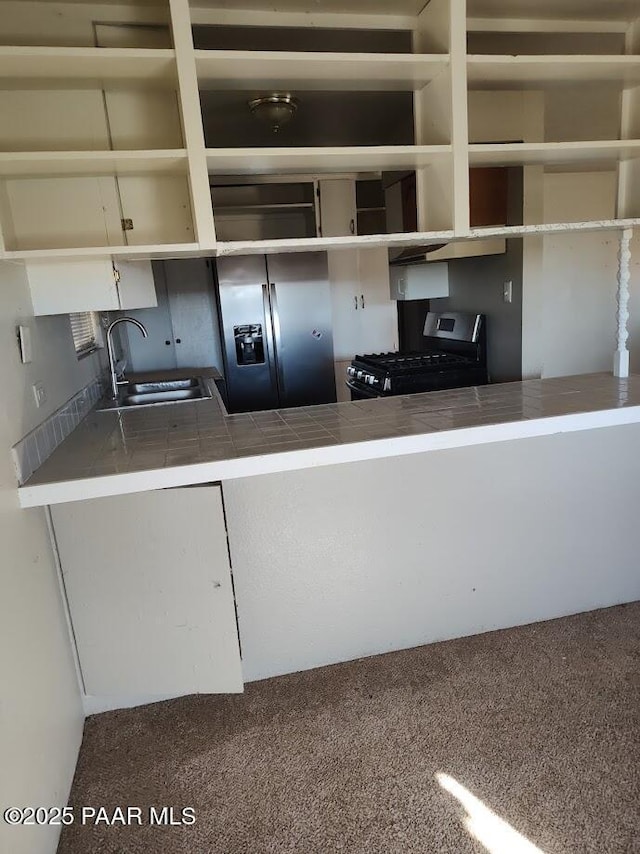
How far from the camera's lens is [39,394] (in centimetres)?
181

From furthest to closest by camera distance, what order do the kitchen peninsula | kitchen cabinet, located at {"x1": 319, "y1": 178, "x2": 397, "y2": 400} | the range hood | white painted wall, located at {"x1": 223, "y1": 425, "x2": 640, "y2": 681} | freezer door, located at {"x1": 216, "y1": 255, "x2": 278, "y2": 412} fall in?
kitchen cabinet, located at {"x1": 319, "y1": 178, "x2": 397, "y2": 400} < freezer door, located at {"x1": 216, "y1": 255, "x2": 278, "y2": 412} < the range hood < white painted wall, located at {"x1": 223, "y1": 425, "x2": 640, "y2": 681} < the kitchen peninsula

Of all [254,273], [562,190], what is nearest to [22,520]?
[254,273]

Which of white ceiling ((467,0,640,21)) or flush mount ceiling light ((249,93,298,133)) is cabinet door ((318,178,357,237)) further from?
white ceiling ((467,0,640,21))

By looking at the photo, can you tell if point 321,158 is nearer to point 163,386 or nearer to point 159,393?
point 159,393

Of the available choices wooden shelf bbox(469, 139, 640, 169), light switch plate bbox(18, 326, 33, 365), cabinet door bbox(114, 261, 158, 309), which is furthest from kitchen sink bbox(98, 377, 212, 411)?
wooden shelf bbox(469, 139, 640, 169)

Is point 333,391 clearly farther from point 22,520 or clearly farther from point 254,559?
point 22,520

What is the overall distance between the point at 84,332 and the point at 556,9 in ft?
7.82

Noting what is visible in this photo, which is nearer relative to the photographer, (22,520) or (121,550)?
(22,520)

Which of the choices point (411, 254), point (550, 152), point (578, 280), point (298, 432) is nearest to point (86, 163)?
point (298, 432)

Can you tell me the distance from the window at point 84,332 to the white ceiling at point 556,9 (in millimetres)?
1917

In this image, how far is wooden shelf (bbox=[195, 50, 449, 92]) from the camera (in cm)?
160

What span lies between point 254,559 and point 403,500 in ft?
1.92

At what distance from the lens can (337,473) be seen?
2.01 metres

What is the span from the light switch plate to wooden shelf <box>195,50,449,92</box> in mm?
926
